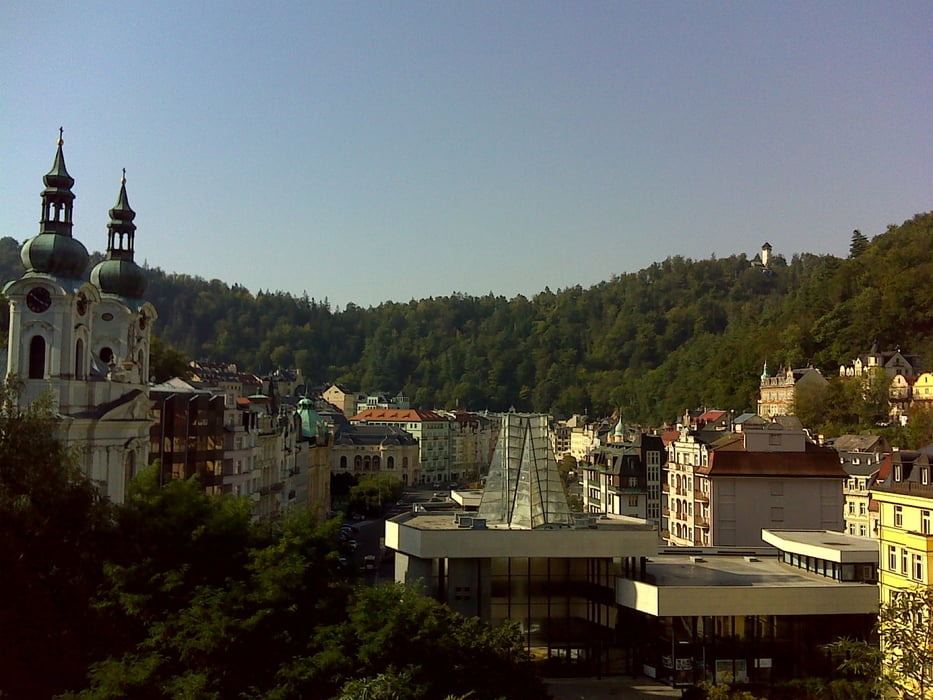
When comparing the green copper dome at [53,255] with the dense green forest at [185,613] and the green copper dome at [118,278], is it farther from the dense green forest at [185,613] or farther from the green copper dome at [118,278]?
the dense green forest at [185,613]

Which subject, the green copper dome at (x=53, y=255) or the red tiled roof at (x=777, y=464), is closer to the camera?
the green copper dome at (x=53, y=255)

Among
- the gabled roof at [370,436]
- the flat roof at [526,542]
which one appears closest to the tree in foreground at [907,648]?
the flat roof at [526,542]

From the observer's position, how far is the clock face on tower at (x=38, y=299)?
1779 inches

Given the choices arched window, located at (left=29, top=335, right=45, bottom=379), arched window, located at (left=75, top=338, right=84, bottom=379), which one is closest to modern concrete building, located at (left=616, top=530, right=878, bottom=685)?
arched window, located at (left=75, top=338, right=84, bottom=379)

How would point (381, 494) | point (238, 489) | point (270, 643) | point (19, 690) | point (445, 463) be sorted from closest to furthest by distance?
point (19, 690)
point (270, 643)
point (238, 489)
point (381, 494)
point (445, 463)

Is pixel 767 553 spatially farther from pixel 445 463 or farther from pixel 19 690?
pixel 445 463

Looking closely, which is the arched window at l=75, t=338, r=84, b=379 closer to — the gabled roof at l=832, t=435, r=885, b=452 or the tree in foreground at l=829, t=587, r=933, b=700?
the tree in foreground at l=829, t=587, r=933, b=700

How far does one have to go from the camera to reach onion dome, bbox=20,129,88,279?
153 ft

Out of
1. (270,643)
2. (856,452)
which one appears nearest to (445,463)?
(856,452)

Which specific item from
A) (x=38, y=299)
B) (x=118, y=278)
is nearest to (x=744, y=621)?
(x=38, y=299)

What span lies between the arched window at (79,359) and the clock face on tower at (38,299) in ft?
7.02

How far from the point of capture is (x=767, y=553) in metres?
47.1

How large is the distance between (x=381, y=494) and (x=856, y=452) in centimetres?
4810

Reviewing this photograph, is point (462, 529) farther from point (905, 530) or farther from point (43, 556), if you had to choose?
point (43, 556)
